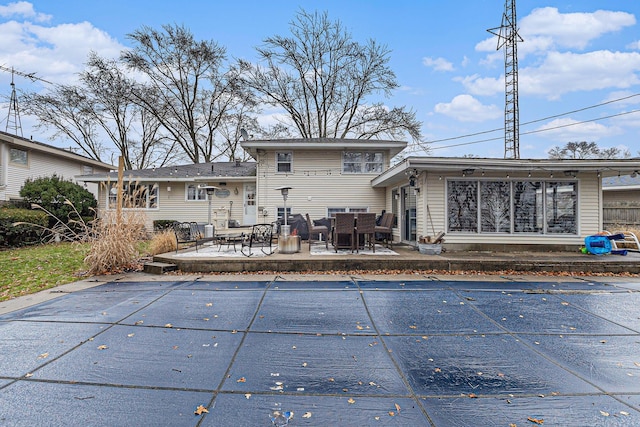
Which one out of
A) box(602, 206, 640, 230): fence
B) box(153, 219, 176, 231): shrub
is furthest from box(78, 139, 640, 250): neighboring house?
box(153, 219, 176, 231): shrub

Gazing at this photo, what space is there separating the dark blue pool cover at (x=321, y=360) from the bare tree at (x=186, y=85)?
20.8m

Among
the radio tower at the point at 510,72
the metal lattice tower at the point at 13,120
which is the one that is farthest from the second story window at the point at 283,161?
the radio tower at the point at 510,72

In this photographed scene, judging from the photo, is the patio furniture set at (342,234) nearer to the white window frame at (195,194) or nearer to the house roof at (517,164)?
the house roof at (517,164)

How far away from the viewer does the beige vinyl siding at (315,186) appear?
13414mm

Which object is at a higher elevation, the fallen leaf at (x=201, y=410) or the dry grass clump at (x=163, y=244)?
the dry grass clump at (x=163, y=244)

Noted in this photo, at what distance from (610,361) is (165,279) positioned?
22.2 feet

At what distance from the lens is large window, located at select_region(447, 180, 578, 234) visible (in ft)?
30.8

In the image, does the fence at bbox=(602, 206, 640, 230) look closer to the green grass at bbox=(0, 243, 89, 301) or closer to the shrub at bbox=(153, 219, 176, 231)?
the green grass at bbox=(0, 243, 89, 301)

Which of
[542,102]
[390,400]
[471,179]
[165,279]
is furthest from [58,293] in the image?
[542,102]

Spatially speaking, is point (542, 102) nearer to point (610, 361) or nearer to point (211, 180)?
point (211, 180)

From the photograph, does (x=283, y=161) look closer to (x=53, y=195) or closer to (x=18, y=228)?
(x=18, y=228)

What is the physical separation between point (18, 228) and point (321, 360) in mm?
13484

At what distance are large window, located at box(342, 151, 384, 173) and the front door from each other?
2.64 metres

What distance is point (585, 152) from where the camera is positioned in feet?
94.6
